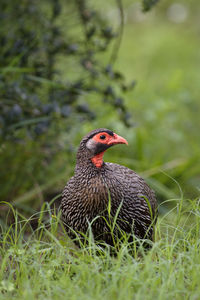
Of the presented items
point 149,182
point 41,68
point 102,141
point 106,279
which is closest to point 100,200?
point 102,141

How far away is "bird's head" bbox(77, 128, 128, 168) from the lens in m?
3.05

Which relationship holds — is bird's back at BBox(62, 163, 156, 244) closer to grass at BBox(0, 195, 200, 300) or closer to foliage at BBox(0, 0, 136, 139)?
grass at BBox(0, 195, 200, 300)

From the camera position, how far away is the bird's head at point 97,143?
3053mm

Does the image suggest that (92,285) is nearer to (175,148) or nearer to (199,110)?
(175,148)

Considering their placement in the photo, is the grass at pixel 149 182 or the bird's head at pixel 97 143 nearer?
the grass at pixel 149 182

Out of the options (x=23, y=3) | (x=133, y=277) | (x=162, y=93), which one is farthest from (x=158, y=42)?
(x=133, y=277)

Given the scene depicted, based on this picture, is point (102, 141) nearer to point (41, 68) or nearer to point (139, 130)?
point (41, 68)

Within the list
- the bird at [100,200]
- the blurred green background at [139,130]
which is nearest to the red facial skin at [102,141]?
the bird at [100,200]

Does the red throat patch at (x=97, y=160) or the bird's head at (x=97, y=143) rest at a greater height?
the bird's head at (x=97, y=143)

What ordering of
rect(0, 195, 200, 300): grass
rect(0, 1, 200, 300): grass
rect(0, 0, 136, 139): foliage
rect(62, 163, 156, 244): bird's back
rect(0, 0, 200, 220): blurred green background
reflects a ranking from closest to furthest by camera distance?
rect(0, 195, 200, 300): grass → rect(0, 1, 200, 300): grass → rect(62, 163, 156, 244): bird's back → rect(0, 0, 136, 139): foliage → rect(0, 0, 200, 220): blurred green background

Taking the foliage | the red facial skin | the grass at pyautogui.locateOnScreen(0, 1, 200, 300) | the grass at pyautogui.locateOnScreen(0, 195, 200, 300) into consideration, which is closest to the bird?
the red facial skin

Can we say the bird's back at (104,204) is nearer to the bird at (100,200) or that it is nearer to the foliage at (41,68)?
the bird at (100,200)

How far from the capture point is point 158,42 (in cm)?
1066

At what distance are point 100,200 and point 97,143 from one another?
365 mm
